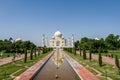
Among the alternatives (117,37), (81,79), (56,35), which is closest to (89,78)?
(81,79)

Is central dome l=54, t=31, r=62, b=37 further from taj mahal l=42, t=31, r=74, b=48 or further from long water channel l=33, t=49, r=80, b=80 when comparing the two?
long water channel l=33, t=49, r=80, b=80

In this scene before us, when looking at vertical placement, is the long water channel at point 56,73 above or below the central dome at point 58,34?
below

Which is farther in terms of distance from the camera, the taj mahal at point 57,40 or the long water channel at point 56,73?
the taj mahal at point 57,40

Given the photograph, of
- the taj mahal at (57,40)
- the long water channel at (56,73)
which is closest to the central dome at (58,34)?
the taj mahal at (57,40)

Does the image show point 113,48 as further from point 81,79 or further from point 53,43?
point 81,79

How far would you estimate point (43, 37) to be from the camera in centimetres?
7362

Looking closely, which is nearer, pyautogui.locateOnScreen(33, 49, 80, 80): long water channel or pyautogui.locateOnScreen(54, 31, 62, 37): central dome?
pyautogui.locateOnScreen(33, 49, 80, 80): long water channel

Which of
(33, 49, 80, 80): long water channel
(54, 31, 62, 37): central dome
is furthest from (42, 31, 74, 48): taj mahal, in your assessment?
(33, 49, 80, 80): long water channel

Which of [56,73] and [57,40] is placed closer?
[56,73]

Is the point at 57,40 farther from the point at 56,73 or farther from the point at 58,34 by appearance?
the point at 56,73

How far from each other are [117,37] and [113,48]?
543 centimetres

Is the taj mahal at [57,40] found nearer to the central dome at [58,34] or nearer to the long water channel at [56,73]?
the central dome at [58,34]

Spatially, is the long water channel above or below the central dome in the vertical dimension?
below

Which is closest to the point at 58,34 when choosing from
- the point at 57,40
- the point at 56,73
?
the point at 57,40
